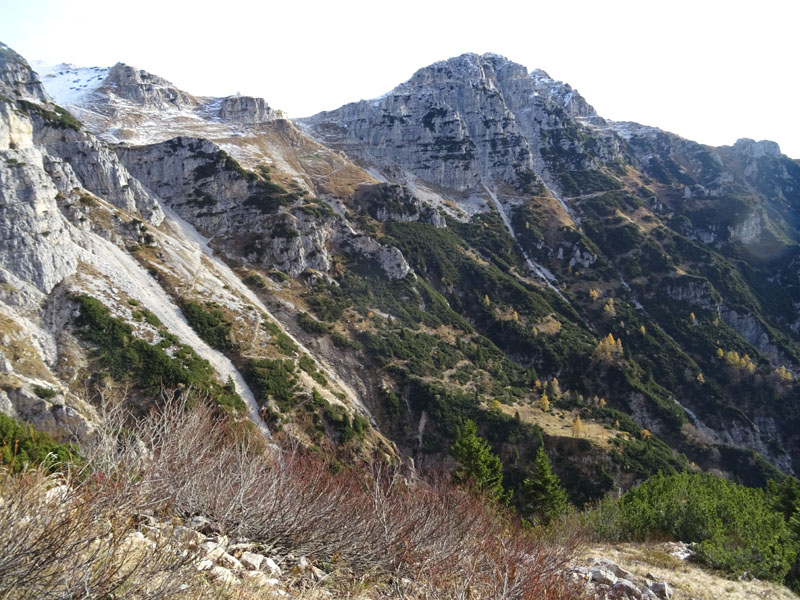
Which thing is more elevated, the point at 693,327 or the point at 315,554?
the point at 315,554

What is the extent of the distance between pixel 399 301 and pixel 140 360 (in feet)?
166

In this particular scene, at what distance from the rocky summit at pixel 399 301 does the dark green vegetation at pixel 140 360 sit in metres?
0.28

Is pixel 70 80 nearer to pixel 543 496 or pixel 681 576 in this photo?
pixel 543 496

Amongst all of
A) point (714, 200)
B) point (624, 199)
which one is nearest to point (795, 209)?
point (714, 200)

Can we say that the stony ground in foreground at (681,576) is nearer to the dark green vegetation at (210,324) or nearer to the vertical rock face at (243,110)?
the dark green vegetation at (210,324)

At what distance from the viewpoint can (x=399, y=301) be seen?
84500mm

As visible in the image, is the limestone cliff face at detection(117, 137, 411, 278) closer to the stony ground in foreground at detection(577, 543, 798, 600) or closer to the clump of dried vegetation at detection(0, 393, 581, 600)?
the clump of dried vegetation at detection(0, 393, 581, 600)

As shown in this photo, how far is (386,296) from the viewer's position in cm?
8394

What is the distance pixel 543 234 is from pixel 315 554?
14702 cm

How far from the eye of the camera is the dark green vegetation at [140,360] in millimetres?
40375

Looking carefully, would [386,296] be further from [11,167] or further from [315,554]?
[315,554]

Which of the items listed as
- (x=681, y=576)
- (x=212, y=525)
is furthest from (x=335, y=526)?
(x=681, y=576)

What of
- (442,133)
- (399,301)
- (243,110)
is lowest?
(399,301)

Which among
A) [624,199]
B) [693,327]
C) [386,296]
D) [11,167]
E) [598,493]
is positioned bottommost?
[598,493]
